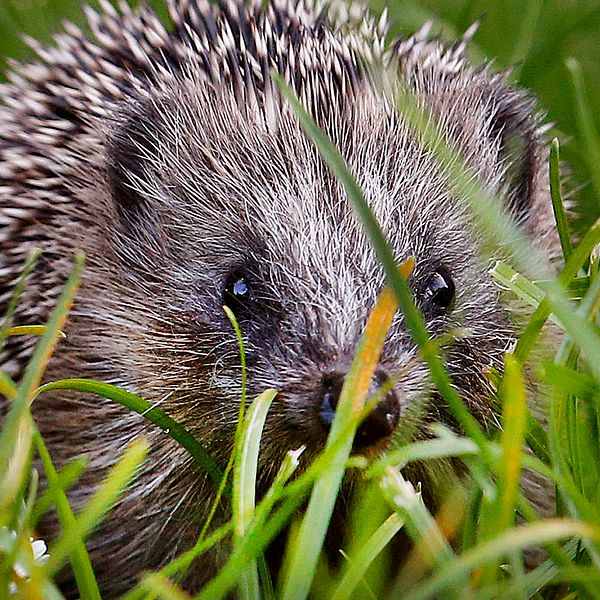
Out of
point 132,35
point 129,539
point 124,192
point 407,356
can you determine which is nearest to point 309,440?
point 407,356

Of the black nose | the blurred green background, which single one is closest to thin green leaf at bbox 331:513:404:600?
the black nose

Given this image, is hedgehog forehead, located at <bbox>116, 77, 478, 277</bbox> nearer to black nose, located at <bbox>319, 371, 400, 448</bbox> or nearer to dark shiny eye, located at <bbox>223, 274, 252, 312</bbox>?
dark shiny eye, located at <bbox>223, 274, 252, 312</bbox>

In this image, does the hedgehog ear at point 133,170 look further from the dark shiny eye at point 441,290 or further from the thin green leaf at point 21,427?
the thin green leaf at point 21,427

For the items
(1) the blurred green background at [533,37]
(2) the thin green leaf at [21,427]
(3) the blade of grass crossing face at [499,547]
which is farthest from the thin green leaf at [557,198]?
(1) the blurred green background at [533,37]

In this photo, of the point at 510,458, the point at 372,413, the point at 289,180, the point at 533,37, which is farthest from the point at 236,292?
the point at 533,37

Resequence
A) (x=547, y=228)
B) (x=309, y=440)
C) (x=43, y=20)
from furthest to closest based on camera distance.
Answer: (x=43, y=20), (x=547, y=228), (x=309, y=440)

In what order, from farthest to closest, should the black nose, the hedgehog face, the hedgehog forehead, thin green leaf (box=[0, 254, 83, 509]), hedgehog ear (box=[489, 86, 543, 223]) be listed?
hedgehog ear (box=[489, 86, 543, 223]), the hedgehog forehead, the hedgehog face, the black nose, thin green leaf (box=[0, 254, 83, 509])

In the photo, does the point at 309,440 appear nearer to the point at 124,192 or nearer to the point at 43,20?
the point at 124,192
